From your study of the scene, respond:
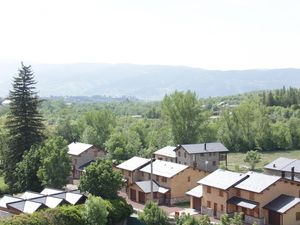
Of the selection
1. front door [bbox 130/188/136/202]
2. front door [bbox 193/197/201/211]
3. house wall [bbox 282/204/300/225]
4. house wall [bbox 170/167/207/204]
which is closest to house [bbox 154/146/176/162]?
house wall [bbox 170/167/207/204]

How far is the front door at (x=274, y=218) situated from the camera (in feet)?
137

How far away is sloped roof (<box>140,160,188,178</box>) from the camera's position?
52744 mm

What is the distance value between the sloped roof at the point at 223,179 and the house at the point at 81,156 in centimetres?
2258

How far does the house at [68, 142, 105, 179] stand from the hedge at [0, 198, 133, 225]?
78.9ft

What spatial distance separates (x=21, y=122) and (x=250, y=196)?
31.0m

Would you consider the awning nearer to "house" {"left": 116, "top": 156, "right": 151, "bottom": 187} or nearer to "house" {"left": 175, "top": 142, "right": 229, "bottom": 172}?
"house" {"left": 116, "top": 156, "right": 151, "bottom": 187}

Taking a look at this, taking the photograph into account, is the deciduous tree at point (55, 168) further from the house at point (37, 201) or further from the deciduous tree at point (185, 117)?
the deciduous tree at point (185, 117)

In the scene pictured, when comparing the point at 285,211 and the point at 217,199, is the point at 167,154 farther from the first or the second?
the point at 285,211

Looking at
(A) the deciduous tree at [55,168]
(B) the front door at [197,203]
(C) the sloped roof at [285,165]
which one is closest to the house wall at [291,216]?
(B) the front door at [197,203]

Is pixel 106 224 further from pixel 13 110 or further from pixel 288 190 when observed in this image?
pixel 13 110

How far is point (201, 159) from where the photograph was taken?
64.3 m

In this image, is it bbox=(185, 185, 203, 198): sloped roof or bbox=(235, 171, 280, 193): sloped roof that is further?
bbox=(185, 185, 203, 198): sloped roof

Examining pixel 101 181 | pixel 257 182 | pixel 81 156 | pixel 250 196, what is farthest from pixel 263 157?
pixel 101 181

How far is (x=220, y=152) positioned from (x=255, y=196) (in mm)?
21974
